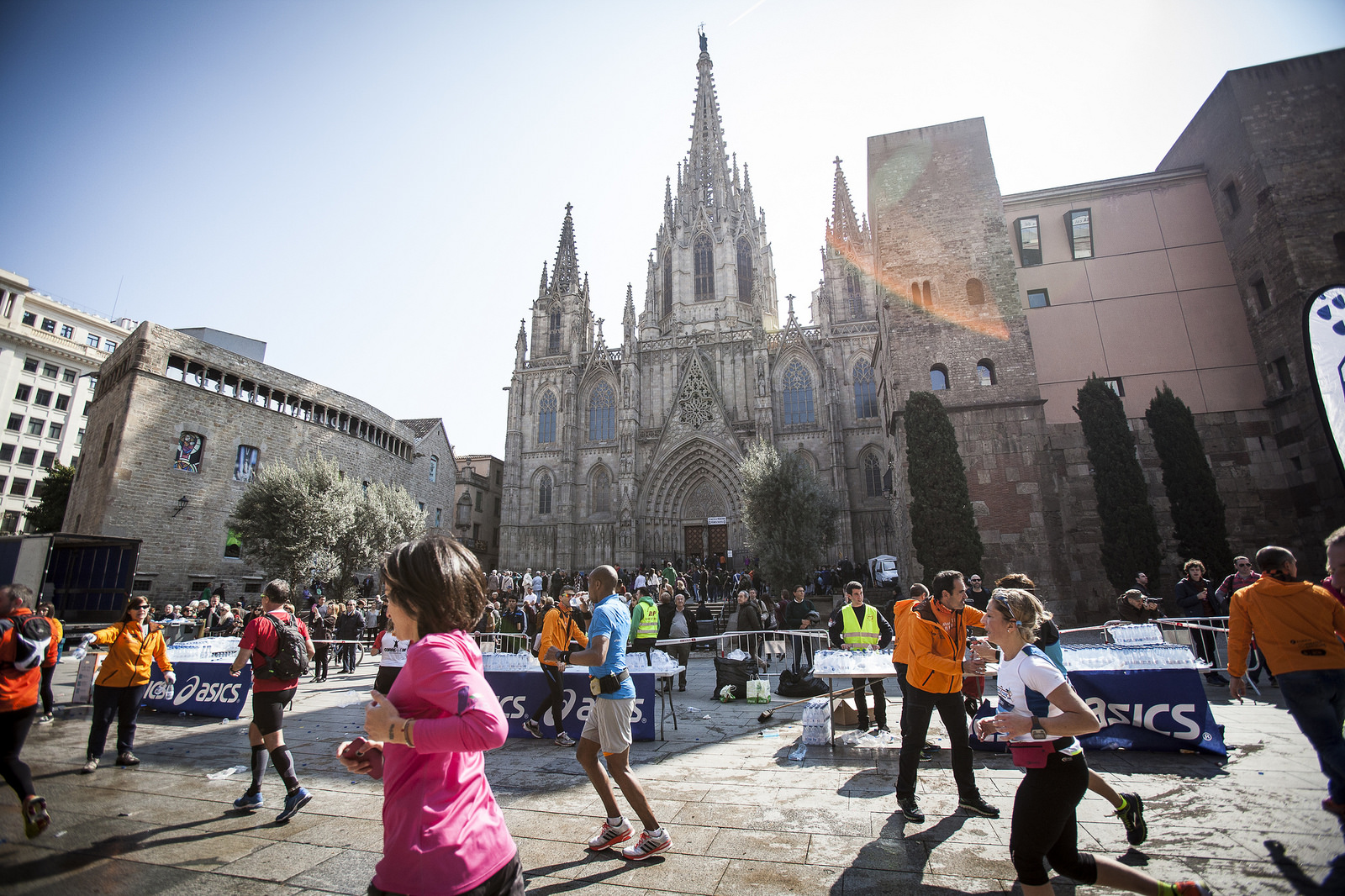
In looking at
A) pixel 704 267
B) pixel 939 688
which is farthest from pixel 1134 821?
pixel 704 267

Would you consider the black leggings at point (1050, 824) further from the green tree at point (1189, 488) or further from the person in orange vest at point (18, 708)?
the green tree at point (1189, 488)

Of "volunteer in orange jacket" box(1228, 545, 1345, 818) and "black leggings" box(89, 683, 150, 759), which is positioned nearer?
"volunteer in orange jacket" box(1228, 545, 1345, 818)

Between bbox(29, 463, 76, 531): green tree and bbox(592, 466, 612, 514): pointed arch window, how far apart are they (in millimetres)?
23212

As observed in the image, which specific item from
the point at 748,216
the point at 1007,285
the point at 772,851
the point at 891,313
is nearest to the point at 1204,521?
the point at 1007,285

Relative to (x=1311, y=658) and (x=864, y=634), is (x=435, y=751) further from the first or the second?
(x=864, y=634)

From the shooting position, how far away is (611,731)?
3469 millimetres

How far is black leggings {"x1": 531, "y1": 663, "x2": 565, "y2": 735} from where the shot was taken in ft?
19.9

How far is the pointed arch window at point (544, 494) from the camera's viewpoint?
3381 cm

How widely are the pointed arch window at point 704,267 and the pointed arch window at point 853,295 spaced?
8.22 m

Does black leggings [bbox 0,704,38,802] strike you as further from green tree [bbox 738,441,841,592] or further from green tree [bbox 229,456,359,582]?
green tree [bbox 738,441,841,592]

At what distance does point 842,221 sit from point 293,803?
142 feet

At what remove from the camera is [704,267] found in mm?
37812

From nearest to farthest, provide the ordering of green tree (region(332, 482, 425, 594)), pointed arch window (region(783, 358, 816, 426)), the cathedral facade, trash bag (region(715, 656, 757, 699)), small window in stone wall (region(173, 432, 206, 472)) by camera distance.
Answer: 1. trash bag (region(715, 656, 757, 699))
2. small window in stone wall (region(173, 432, 206, 472))
3. green tree (region(332, 482, 425, 594))
4. the cathedral facade
5. pointed arch window (region(783, 358, 816, 426))

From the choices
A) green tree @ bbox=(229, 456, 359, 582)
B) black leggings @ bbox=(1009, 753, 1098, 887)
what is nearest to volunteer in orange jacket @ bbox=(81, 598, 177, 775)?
black leggings @ bbox=(1009, 753, 1098, 887)
